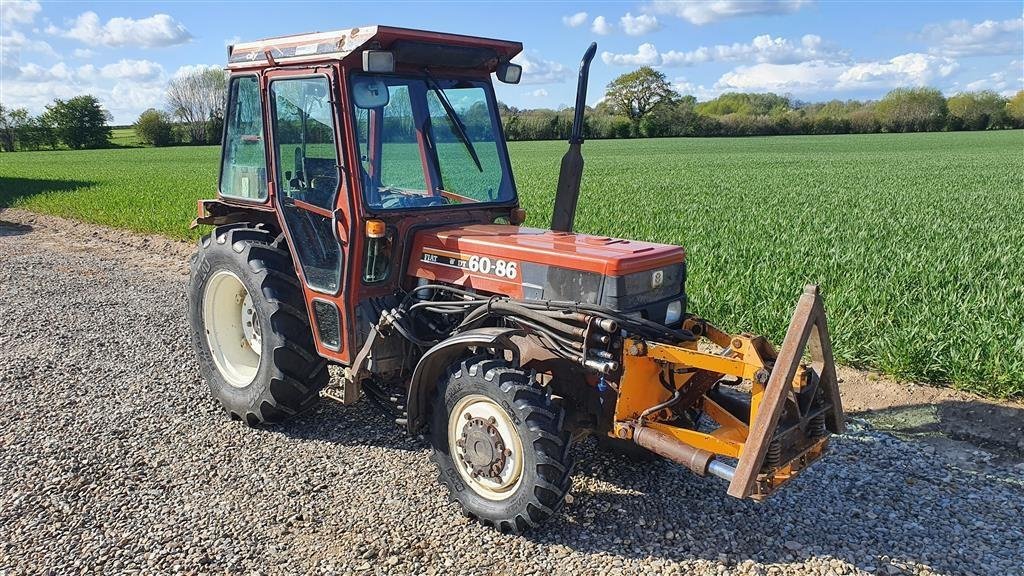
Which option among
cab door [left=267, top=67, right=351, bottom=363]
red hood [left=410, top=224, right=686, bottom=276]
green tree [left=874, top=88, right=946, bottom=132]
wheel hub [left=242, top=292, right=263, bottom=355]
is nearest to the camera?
red hood [left=410, top=224, right=686, bottom=276]

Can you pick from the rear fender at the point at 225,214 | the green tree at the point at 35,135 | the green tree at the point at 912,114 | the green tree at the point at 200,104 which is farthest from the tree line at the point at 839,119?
the rear fender at the point at 225,214

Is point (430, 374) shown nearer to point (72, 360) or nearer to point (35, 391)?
point (35, 391)

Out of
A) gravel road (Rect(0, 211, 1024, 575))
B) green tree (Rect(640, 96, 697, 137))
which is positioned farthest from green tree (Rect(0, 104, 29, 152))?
gravel road (Rect(0, 211, 1024, 575))

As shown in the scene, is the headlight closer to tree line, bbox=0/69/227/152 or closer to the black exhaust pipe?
the black exhaust pipe

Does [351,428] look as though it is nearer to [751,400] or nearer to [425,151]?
[425,151]

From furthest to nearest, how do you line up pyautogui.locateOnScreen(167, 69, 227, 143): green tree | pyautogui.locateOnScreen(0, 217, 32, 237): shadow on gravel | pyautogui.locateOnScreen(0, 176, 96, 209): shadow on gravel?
pyautogui.locateOnScreen(167, 69, 227, 143): green tree → pyautogui.locateOnScreen(0, 176, 96, 209): shadow on gravel → pyautogui.locateOnScreen(0, 217, 32, 237): shadow on gravel

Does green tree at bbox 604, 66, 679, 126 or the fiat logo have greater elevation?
green tree at bbox 604, 66, 679, 126

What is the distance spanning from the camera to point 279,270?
4.77 m

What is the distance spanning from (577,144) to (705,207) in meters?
10.0

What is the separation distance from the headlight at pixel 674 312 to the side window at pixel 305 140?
2.03 metres

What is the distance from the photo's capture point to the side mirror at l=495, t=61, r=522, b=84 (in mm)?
4621

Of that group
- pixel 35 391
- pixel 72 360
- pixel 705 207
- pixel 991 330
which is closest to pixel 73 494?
pixel 35 391

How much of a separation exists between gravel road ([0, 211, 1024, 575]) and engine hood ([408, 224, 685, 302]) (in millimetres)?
1204

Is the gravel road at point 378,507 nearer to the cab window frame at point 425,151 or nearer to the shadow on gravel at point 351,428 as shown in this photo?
the shadow on gravel at point 351,428
